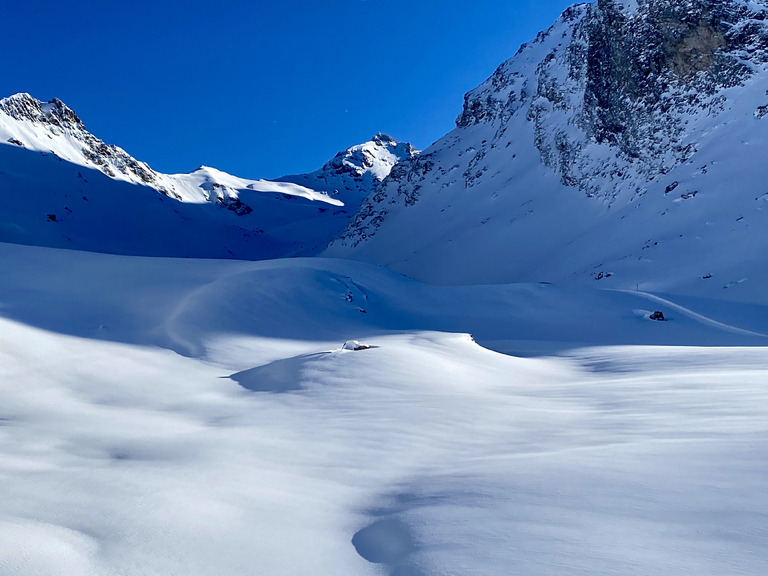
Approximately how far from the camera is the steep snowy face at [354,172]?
6752 inches

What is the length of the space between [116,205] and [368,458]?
89.2 meters

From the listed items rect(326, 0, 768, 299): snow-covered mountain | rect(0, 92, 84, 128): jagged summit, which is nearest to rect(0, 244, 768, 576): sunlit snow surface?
rect(326, 0, 768, 299): snow-covered mountain

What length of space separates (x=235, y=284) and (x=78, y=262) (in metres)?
5.48

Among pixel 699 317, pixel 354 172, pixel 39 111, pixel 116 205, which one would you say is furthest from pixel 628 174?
pixel 354 172

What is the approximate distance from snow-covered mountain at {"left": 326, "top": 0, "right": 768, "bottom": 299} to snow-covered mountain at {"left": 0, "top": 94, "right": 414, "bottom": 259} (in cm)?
3550

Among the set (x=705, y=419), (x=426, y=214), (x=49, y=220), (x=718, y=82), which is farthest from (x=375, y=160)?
(x=705, y=419)

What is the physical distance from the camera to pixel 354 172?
7141 inches

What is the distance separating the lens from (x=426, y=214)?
231ft

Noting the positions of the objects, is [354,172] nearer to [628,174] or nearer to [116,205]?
[116,205]

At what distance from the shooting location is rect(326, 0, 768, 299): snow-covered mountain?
29.2 m

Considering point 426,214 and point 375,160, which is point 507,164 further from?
point 375,160

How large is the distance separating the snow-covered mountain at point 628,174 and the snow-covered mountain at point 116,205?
35501 millimetres

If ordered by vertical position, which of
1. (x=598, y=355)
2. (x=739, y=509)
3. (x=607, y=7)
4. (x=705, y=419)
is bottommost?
(x=739, y=509)

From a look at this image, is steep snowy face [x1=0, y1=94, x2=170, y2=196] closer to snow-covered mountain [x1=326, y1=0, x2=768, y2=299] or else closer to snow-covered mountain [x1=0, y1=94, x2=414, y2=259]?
snow-covered mountain [x1=0, y1=94, x2=414, y2=259]
